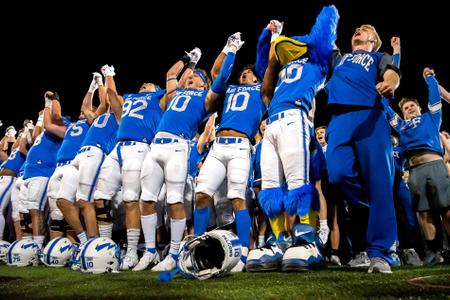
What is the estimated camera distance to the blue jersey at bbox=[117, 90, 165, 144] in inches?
206

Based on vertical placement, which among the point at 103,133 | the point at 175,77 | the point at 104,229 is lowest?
the point at 104,229

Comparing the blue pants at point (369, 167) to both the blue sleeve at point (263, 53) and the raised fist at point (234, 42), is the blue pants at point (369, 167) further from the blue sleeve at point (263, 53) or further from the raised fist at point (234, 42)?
the raised fist at point (234, 42)

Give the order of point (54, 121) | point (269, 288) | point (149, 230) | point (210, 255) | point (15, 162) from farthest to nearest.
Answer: point (15, 162), point (54, 121), point (149, 230), point (210, 255), point (269, 288)

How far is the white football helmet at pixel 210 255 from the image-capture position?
9.77ft

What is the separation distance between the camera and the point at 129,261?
182 inches

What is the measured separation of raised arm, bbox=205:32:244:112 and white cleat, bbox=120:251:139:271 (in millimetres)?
1806

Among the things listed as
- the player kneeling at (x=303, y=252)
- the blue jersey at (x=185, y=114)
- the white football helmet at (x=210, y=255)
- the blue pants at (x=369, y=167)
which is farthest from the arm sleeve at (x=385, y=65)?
the blue jersey at (x=185, y=114)

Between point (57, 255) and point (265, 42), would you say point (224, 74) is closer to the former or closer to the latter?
point (265, 42)

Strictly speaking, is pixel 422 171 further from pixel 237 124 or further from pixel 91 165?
pixel 91 165

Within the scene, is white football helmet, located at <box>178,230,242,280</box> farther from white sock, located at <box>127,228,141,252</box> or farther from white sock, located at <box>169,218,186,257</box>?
white sock, located at <box>127,228,141,252</box>

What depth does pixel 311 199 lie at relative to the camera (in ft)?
11.0

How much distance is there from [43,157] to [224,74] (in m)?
3.72

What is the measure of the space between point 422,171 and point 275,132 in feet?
8.08

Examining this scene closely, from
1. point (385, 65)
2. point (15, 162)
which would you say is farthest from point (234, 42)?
point (15, 162)
